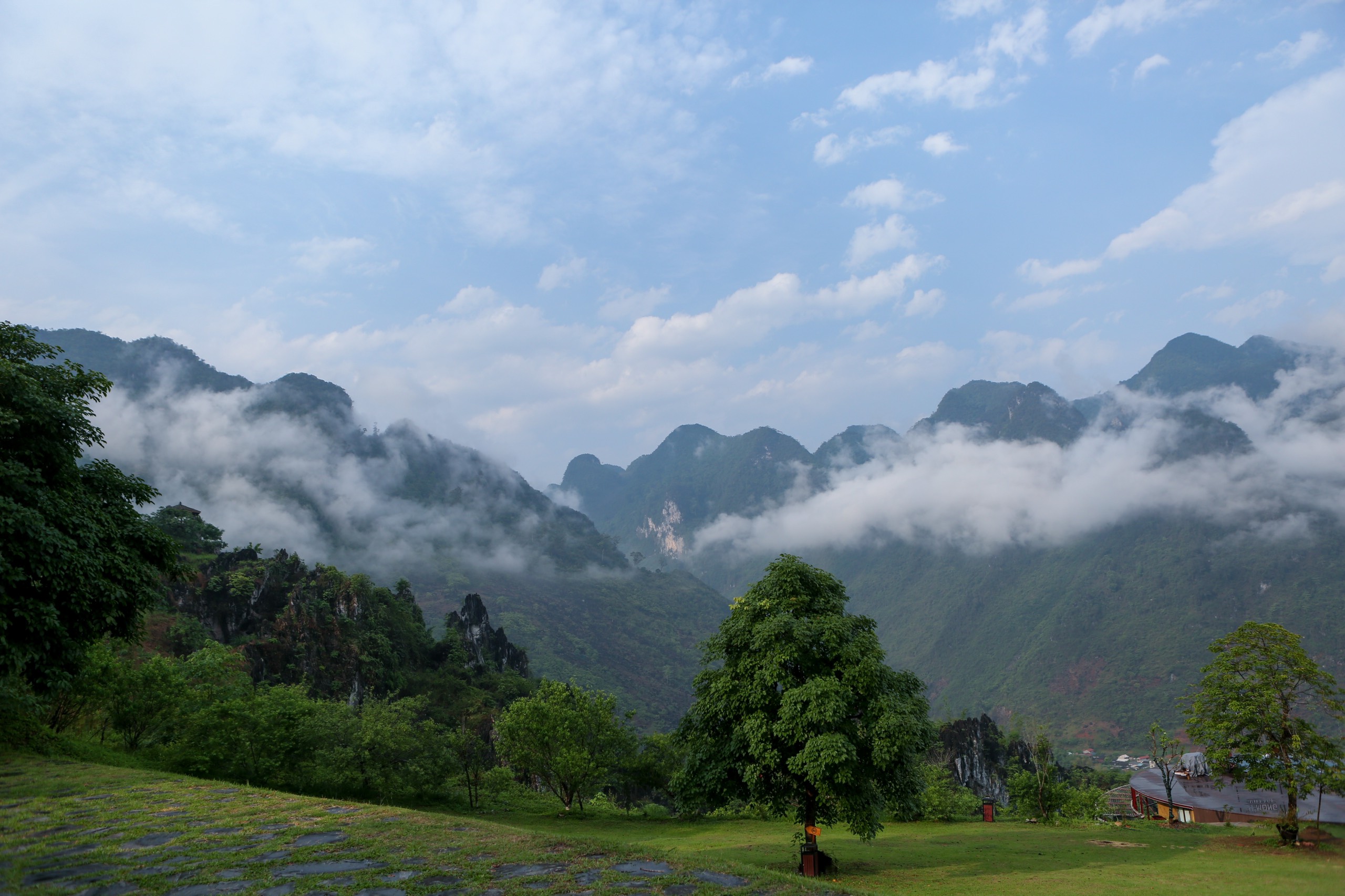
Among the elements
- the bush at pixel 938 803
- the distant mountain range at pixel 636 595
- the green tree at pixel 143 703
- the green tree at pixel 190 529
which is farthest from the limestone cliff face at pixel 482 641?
the green tree at pixel 143 703

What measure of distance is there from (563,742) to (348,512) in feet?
499

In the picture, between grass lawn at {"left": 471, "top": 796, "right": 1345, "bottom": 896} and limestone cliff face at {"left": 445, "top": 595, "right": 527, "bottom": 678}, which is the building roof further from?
limestone cliff face at {"left": 445, "top": 595, "right": 527, "bottom": 678}

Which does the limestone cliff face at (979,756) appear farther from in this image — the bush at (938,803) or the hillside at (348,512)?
the hillside at (348,512)

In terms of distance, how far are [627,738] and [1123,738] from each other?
419 ft

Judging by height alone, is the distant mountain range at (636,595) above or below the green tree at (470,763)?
above

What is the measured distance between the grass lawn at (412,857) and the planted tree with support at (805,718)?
1899mm

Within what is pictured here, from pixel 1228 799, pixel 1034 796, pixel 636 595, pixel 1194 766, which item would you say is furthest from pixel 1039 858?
pixel 636 595

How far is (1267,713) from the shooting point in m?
21.6

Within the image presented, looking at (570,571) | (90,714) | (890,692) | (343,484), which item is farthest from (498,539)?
(890,692)

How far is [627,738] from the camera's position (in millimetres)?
38500

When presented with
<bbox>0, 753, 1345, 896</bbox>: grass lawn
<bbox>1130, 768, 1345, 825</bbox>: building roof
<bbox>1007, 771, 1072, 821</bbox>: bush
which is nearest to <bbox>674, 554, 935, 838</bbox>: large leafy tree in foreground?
<bbox>0, 753, 1345, 896</bbox>: grass lawn

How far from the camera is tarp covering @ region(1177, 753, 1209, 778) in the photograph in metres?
55.9

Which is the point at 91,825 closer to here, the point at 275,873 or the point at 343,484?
the point at 275,873

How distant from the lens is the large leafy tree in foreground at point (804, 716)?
16.9 m
